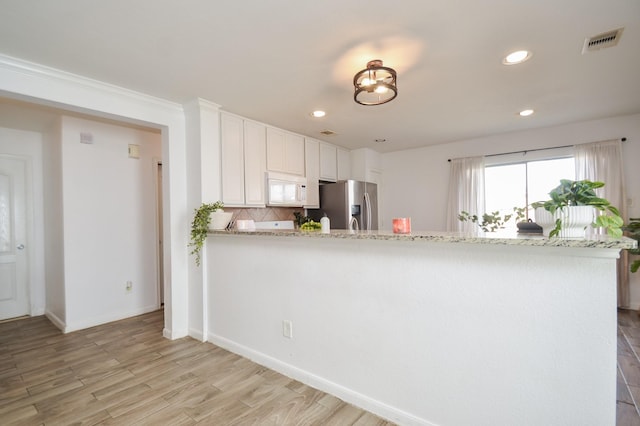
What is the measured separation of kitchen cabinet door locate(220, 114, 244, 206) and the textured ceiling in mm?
198

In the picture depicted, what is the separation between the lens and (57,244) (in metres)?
3.62

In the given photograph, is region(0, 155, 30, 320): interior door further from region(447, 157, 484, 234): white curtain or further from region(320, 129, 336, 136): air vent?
region(447, 157, 484, 234): white curtain

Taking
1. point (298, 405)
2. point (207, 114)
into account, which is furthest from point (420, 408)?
point (207, 114)

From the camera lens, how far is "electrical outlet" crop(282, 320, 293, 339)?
2354 millimetres

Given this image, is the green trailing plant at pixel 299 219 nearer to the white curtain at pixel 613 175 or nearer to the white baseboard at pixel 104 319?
the white baseboard at pixel 104 319

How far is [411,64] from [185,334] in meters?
3.34

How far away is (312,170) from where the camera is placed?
455 centimetres

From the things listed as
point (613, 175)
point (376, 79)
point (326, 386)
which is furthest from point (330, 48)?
point (613, 175)

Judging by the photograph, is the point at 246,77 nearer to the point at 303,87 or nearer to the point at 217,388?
the point at 303,87

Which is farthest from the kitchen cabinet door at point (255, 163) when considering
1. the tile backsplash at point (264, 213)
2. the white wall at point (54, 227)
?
the white wall at point (54, 227)

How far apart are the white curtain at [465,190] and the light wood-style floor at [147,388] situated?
3.73 meters

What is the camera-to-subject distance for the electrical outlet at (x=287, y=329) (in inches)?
92.7

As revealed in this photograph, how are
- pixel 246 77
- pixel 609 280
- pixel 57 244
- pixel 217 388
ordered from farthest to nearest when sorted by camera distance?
pixel 57 244 < pixel 246 77 < pixel 217 388 < pixel 609 280

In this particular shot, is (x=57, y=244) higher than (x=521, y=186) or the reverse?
the reverse
